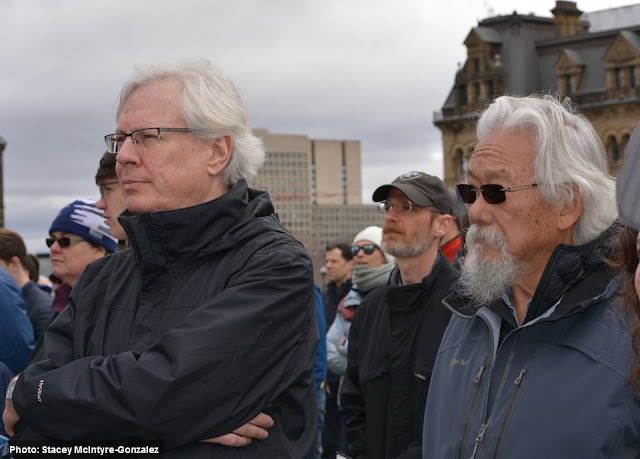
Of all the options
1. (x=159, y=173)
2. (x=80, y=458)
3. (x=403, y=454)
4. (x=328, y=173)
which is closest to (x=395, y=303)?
(x=403, y=454)

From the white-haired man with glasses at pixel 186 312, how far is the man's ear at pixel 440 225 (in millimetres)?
2052

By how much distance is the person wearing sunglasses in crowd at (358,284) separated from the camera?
27.0ft

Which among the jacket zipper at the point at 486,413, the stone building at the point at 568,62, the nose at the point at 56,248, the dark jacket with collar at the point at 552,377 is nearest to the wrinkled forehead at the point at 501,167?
the dark jacket with collar at the point at 552,377

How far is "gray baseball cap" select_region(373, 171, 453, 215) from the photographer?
584cm

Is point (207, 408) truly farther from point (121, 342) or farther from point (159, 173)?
point (159, 173)

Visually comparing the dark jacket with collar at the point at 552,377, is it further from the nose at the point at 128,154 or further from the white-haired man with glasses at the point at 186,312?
the nose at the point at 128,154

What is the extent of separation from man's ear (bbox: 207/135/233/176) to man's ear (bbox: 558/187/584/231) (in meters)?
1.12

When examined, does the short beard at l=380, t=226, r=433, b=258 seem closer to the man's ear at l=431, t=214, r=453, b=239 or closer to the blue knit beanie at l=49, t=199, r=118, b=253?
the man's ear at l=431, t=214, r=453, b=239

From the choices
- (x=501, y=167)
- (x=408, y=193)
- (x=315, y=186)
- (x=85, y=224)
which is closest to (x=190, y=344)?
(x=501, y=167)

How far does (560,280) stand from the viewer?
3564 mm

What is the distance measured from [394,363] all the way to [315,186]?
14331 centimetres

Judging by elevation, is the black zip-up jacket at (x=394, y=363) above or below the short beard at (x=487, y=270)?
below

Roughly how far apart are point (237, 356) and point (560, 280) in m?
1.03

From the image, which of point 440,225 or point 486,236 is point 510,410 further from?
point 440,225
